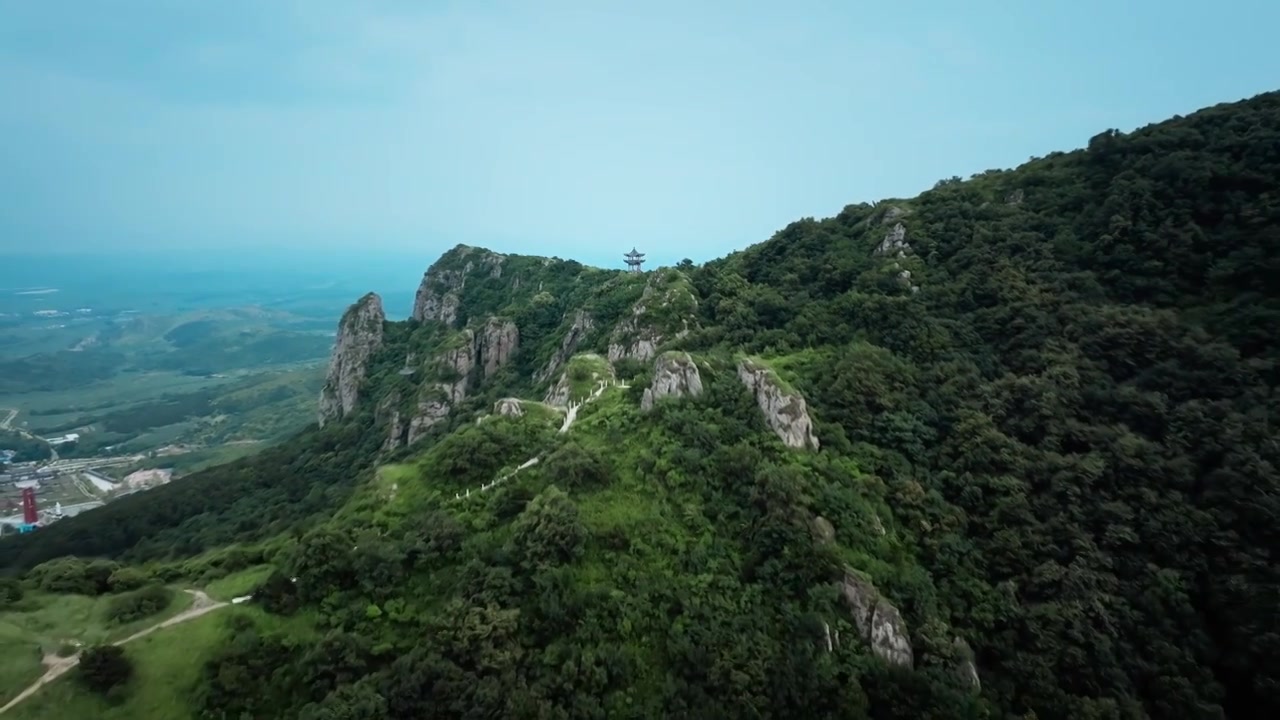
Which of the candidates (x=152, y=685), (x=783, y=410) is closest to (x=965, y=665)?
(x=783, y=410)

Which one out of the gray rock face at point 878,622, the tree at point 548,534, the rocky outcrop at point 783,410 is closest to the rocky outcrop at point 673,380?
the rocky outcrop at point 783,410

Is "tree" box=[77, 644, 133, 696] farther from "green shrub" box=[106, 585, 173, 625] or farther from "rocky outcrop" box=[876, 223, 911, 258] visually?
"rocky outcrop" box=[876, 223, 911, 258]

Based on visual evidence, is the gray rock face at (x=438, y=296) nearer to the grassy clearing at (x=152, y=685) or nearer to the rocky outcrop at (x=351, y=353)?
the rocky outcrop at (x=351, y=353)

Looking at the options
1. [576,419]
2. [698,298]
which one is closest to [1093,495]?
[576,419]

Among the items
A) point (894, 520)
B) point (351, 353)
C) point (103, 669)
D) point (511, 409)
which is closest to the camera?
point (103, 669)

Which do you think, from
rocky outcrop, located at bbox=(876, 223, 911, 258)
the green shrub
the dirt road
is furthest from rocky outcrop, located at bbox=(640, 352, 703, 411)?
rocky outcrop, located at bbox=(876, 223, 911, 258)

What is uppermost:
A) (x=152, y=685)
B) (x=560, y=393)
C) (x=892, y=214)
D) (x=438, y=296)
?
(x=892, y=214)

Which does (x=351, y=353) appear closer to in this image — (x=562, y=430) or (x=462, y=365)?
(x=462, y=365)
